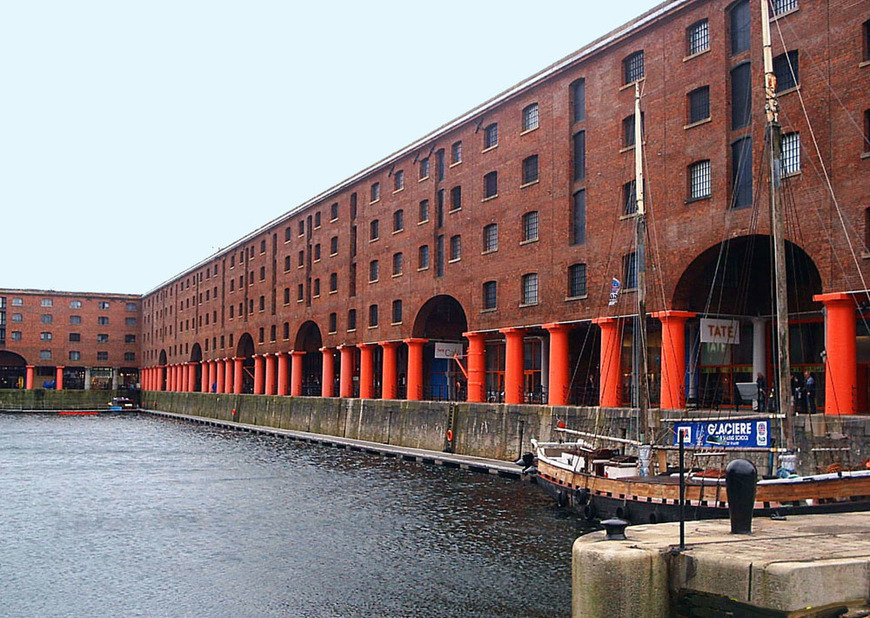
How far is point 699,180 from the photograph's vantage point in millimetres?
31422

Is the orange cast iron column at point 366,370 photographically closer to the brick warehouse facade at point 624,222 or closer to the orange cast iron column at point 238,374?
the brick warehouse facade at point 624,222

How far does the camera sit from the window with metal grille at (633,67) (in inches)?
1364

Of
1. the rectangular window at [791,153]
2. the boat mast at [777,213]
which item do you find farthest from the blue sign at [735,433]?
the rectangular window at [791,153]

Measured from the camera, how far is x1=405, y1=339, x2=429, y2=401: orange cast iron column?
164 feet

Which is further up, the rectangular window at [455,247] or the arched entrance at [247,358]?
the rectangular window at [455,247]

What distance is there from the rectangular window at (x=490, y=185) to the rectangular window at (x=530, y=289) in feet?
17.5

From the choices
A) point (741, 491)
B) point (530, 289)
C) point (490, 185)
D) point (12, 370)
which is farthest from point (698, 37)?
point (12, 370)

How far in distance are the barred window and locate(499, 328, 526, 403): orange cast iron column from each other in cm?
1167

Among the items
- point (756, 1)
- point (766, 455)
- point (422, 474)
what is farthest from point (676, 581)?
point (422, 474)

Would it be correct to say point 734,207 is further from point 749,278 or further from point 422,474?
point 422,474

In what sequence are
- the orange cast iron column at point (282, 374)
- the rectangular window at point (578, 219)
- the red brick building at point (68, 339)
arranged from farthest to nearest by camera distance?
1. the red brick building at point (68, 339)
2. the orange cast iron column at point (282, 374)
3. the rectangular window at point (578, 219)

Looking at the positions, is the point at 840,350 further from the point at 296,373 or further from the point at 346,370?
the point at 296,373

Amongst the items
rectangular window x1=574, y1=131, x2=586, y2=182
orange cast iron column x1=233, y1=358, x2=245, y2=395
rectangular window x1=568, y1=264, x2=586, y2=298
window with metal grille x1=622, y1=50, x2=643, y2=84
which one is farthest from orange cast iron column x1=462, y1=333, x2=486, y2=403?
orange cast iron column x1=233, y1=358, x2=245, y2=395

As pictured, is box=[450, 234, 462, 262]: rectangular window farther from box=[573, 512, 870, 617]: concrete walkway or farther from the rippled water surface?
box=[573, 512, 870, 617]: concrete walkway
